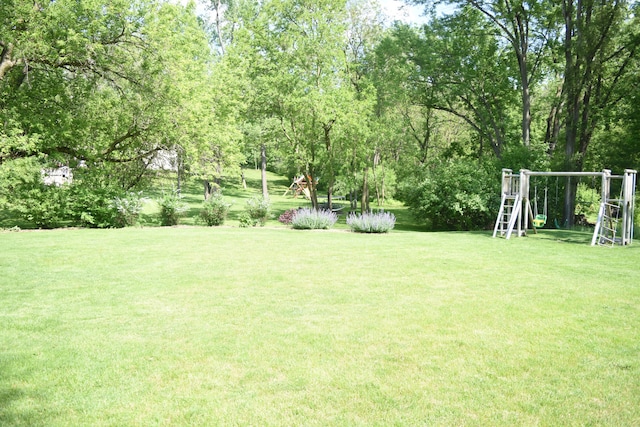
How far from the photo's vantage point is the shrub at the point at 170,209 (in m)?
17.5

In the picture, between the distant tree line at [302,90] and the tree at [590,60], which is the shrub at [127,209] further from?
the tree at [590,60]

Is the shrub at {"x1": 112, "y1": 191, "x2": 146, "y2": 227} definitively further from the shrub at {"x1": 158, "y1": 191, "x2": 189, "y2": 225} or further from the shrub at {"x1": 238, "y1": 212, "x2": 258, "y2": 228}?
the shrub at {"x1": 238, "y1": 212, "x2": 258, "y2": 228}

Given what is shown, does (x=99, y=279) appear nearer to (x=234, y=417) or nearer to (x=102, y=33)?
(x=234, y=417)

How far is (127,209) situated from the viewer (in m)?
16.3

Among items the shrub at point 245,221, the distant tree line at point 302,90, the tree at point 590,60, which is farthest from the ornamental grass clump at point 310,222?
the tree at point 590,60

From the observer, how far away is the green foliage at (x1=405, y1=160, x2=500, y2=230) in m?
19.3

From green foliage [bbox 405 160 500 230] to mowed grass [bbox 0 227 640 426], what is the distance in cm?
1002

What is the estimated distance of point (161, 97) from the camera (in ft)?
54.3

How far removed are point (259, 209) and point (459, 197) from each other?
8305 millimetres

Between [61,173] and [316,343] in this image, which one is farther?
[61,173]

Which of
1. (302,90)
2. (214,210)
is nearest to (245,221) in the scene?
(214,210)

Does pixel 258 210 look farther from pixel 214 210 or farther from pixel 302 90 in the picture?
pixel 302 90

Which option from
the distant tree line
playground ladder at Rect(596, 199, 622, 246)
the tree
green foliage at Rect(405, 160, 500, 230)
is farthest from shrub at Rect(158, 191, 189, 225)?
the tree

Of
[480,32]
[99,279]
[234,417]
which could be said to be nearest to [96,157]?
[99,279]
